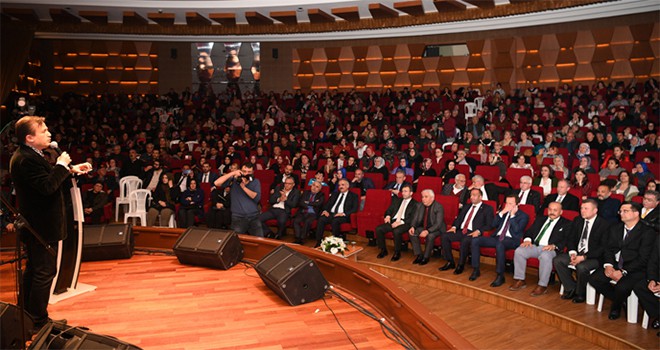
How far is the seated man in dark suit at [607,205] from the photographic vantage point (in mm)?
3742

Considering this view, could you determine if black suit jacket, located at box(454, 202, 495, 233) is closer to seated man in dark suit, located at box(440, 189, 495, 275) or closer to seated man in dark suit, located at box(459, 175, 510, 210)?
seated man in dark suit, located at box(440, 189, 495, 275)

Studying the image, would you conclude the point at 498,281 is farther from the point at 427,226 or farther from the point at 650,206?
the point at 650,206

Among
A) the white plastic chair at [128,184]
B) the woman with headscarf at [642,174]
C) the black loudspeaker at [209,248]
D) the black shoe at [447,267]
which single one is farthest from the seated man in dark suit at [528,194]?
the white plastic chair at [128,184]

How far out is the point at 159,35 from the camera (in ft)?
32.6

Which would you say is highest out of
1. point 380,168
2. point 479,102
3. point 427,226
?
point 479,102

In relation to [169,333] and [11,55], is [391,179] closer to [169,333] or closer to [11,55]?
[169,333]

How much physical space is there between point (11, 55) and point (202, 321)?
7787 mm

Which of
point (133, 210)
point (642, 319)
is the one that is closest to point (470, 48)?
point (133, 210)

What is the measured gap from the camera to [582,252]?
10.7 ft

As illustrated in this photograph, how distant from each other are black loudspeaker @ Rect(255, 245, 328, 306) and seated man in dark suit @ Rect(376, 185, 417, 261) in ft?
5.23

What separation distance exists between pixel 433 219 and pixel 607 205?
1122mm

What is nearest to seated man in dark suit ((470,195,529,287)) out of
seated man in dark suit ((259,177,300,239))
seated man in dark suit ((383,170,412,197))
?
seated man in dark suit ((383,170,412,197))

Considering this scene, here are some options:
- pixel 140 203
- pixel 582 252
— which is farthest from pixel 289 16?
pixel 582 252

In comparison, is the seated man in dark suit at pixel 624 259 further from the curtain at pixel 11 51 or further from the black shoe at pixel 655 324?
the curtain at pixel 11 51
